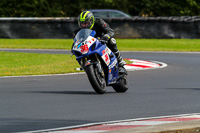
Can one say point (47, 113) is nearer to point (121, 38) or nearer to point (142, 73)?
point (142, 73)

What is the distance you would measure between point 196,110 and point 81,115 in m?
1.73

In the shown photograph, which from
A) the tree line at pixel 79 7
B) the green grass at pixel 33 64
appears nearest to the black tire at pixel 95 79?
the green grass at pixel 33 64

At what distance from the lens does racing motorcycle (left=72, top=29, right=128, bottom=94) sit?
33.2 ft

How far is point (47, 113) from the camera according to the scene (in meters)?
8.29

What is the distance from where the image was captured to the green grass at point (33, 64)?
52.4 feet

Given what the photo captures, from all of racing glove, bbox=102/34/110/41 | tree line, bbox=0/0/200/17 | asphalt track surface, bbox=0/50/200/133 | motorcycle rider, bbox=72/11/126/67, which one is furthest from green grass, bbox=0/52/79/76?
tree line, bbox=0/0/200/17

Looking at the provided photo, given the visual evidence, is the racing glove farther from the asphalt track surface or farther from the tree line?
the tree line

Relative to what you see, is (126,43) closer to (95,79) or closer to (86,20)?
(86,20)

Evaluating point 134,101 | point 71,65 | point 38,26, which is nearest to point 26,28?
point 38,26

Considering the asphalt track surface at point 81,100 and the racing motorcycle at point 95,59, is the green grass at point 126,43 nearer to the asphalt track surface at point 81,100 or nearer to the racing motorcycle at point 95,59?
the asphalt track surface at point 81,100

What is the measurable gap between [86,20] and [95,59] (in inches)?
29.2

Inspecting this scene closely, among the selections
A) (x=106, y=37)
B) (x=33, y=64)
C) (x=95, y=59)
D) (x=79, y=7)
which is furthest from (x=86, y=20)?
(x=79, y=7)

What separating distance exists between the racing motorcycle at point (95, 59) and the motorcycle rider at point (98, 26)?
0.65 ft

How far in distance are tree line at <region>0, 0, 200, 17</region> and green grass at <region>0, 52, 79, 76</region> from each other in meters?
25.7
